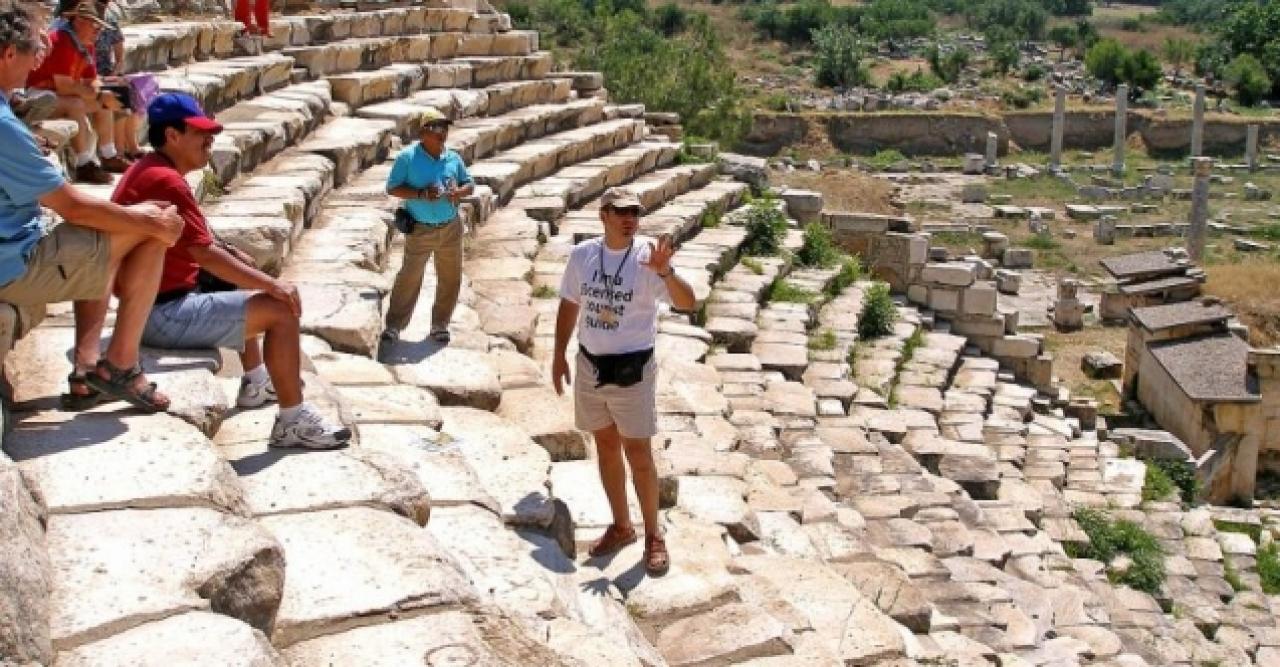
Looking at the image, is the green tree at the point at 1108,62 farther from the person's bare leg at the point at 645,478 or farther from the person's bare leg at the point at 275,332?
the person's bare leg at the point at 275,332

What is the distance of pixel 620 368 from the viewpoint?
6406 millimetres

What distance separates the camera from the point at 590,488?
7.36 m

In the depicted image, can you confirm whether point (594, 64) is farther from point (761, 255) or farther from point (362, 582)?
point (362, 582)

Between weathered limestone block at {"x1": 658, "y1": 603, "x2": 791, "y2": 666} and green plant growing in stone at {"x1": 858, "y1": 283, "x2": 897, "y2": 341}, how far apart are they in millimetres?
9595

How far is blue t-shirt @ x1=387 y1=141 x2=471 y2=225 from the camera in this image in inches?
317

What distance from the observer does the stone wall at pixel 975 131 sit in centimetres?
4847

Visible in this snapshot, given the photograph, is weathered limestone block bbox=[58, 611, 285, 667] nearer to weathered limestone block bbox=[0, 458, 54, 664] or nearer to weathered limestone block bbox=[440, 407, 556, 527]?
weathered limestone block bbox=[0, 458, 54, 664]

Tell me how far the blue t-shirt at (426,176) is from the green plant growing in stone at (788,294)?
7140 mm

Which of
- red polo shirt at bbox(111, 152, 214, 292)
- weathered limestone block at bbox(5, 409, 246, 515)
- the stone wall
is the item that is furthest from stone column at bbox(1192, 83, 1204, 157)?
weathered limestone block at bbox(5, 409, 246, 515)

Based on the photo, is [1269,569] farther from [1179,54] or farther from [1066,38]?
[1066,38]

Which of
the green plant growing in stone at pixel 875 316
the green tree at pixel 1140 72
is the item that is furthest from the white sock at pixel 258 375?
the green tree at pixel 1140 72

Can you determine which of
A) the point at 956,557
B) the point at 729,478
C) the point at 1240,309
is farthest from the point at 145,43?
the point at 1240,309

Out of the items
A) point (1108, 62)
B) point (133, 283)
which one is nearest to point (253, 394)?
point (133, 283)

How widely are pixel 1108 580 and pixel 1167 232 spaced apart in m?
23.8
